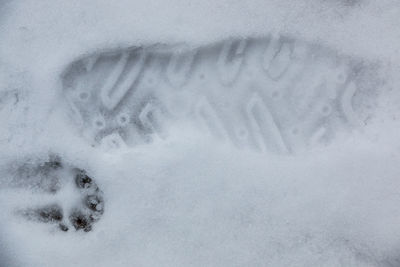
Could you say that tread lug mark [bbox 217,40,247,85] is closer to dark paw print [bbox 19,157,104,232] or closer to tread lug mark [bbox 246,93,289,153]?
tread lug mark [bbox 246,93,289,153]

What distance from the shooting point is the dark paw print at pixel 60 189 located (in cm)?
97

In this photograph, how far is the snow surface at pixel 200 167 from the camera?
3.14 ft

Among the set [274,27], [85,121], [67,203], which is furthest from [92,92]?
[274,27]

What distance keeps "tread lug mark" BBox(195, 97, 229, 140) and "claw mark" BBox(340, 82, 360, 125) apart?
0.27 meters

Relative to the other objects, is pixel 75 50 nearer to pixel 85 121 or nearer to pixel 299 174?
pixel 85 121

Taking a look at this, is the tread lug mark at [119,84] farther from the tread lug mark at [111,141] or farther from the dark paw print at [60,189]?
the dark paw print at [60,189]

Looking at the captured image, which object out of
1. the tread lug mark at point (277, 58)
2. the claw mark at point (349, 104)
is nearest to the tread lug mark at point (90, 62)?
the tread lug mark at point (277, 58)

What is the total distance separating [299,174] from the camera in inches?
38.4

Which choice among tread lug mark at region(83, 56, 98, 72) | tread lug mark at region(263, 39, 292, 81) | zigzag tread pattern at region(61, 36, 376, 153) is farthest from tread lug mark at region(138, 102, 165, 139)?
tread lug mark at region(263, 39, 292, 81)

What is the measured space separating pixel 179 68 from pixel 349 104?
39 centimetres

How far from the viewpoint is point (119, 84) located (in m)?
0.97

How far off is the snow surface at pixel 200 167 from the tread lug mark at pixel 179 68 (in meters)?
0.04

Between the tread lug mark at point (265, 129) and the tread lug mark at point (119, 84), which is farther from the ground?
the tread lug mark at point (119, 84)

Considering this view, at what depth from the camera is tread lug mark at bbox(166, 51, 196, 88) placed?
963mm
